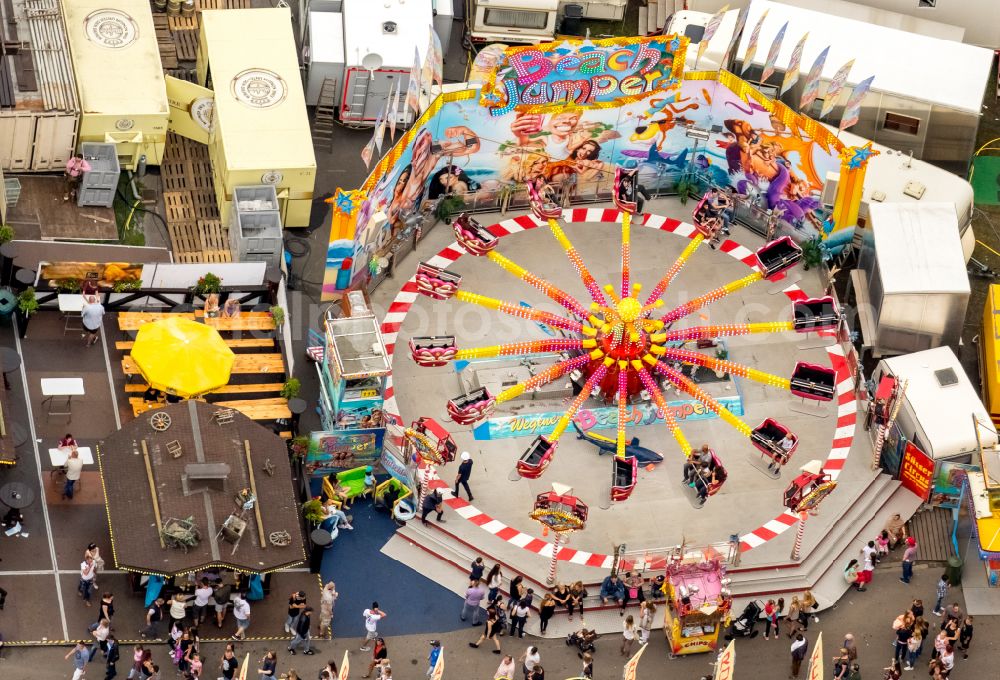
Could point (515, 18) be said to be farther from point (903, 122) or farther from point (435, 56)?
point (903, 122)

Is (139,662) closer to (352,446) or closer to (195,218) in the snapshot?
(352,446)

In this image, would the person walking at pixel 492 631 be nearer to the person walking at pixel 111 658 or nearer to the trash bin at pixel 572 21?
the person walking at pixel 111 658

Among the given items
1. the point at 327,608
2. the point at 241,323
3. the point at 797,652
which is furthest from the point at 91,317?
the point at 797,652

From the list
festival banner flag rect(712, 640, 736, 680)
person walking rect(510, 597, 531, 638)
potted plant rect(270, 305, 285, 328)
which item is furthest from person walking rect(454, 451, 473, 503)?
festival banner flag rect(712, 640, 736, 680)

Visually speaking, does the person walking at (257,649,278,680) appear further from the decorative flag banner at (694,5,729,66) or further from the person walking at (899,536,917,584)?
the decorative flag banner at (694,5,729,66)

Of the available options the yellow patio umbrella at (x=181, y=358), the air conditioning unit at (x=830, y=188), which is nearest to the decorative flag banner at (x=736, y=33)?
the air conditioning unit at (x=830, y=188)

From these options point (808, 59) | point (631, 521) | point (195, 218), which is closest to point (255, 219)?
point (195, 218)
